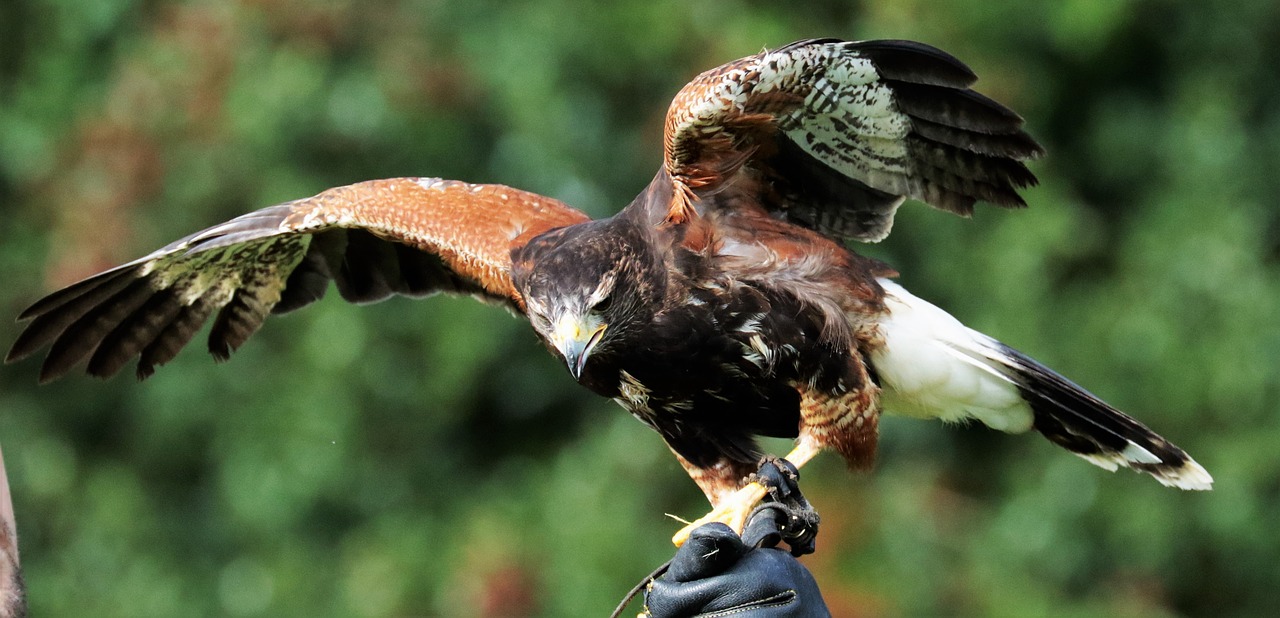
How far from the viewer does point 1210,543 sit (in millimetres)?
7996

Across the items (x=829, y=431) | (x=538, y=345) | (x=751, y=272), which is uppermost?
(x=751, y=272)

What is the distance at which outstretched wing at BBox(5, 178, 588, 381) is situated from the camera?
4320 mm

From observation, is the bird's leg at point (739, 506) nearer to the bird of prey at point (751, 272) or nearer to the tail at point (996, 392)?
the bird of prey at point (751, 272)

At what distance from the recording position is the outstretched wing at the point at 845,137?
12.3 feet

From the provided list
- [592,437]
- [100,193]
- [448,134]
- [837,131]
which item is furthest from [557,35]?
[837,131]

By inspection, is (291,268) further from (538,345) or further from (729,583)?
(538,345)

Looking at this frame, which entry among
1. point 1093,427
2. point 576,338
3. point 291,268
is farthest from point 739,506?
point 291,268

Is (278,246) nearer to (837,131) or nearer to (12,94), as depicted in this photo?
(837,131)

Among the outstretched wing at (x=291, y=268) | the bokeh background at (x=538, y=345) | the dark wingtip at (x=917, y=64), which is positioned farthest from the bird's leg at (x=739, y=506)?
the bokeh background at (x=538, y=345)

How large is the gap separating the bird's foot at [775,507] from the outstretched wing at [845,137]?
2.23 feet

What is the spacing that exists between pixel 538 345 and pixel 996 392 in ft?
13.6

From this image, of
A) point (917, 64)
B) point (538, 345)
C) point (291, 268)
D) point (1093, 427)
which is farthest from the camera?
point (538, 345)

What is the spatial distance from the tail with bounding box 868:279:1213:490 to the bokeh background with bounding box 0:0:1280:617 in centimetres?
290

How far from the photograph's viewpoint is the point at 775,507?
3738mm
